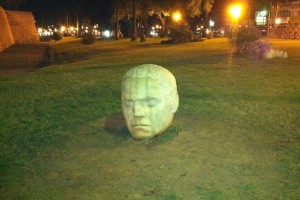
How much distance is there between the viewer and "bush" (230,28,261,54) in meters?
20.0

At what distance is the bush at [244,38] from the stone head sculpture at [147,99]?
1534 centimetres

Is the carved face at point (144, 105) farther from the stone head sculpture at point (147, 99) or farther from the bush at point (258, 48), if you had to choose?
the bush at point (258, 48)

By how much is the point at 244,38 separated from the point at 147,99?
16059mm

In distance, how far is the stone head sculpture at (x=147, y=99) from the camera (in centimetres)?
596

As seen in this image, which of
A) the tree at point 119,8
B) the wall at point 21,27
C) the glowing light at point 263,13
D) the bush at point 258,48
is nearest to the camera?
the bush at point 258,48

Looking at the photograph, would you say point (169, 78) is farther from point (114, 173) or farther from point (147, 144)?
point (114, 173)

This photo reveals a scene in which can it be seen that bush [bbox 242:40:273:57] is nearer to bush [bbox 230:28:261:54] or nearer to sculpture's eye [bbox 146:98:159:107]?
bush [bbox 230:28:261:54]

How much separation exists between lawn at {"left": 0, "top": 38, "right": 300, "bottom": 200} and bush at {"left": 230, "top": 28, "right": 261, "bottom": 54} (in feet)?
30.8

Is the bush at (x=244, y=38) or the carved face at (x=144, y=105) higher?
the bush at (x=244, y=38)

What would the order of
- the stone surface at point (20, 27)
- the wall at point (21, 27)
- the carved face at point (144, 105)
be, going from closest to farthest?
the carved face at point (144, 105) < the stone surface at point (20, 27) < the wall at point (21, 27)

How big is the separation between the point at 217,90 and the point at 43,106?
18.6ft

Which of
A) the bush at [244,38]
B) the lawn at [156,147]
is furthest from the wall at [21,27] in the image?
the lawn at [156,147]

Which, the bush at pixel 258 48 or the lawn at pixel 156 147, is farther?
the bush at pixel 258 48

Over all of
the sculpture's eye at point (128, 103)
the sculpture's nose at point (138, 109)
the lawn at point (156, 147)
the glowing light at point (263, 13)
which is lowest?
the lawn at point (156, 147)
